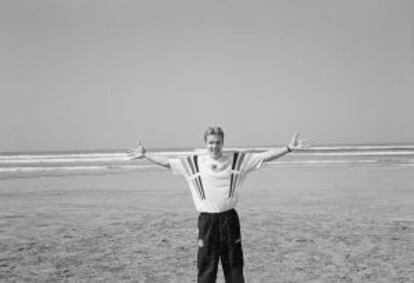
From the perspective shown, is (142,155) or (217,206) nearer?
(217,206)

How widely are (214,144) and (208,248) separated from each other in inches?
42.1

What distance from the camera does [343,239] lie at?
26.8ft

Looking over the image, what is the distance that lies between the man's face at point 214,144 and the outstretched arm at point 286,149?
55cm

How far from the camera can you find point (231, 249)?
160 inches

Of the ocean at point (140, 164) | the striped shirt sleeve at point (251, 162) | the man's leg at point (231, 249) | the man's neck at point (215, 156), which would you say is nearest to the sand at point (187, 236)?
the man's leg at point (231, 249)

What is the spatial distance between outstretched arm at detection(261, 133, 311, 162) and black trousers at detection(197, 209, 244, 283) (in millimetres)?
752

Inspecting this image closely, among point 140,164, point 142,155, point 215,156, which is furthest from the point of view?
point 140,164

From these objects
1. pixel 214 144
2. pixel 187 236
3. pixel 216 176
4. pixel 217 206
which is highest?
pixel 214 144

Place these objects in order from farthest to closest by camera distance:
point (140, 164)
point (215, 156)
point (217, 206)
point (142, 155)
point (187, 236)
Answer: point (140, 164) → point (187, 236) → point (142, 155) → point (215, 156) → point (217, 206)

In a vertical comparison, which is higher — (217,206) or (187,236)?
(217,206)

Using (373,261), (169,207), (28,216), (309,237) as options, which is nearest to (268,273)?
(373,261)

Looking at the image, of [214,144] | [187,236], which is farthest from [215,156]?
[187,236]

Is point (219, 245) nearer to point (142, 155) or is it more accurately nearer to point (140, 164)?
point (142, 155)

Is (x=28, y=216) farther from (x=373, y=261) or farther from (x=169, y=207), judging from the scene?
(x=373, y=261)
